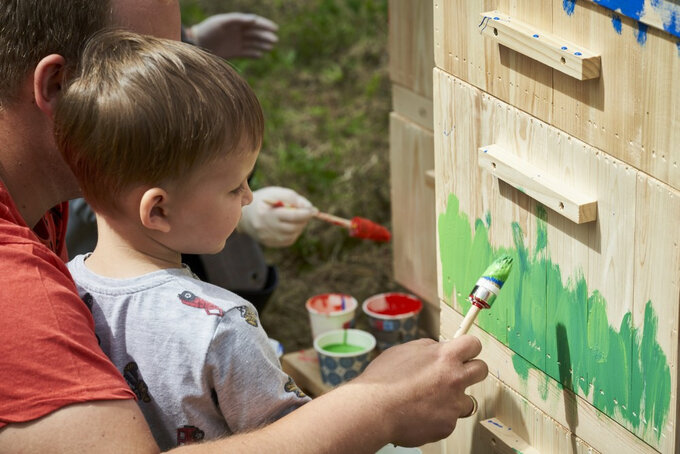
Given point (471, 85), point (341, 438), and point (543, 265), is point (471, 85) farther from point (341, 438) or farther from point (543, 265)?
point (341, 438)

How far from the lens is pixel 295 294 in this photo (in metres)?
3.27

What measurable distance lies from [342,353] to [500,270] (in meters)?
1.02

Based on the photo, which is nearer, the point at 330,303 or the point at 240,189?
the point at 240,189

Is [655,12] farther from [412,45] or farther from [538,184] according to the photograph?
[412,45]

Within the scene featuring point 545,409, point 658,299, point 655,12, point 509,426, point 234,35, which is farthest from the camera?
point 234,35

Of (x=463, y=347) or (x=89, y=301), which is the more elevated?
(x=89, y=301)

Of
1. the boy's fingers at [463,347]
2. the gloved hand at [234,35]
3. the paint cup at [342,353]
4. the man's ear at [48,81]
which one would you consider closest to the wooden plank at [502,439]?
the boy's fingers at [463,347]

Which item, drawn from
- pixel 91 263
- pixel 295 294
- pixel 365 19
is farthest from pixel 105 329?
pixel 365 19

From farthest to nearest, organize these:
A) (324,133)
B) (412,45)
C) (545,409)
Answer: (324,133)
(412,45)
(545,409)

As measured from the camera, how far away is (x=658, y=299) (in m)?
1.17

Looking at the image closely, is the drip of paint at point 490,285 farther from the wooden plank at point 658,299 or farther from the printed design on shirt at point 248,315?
the printed design on shirt at point 248,315

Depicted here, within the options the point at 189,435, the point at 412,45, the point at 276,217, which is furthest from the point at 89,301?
the point at 412,45

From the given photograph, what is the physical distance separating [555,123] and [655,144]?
18 cm

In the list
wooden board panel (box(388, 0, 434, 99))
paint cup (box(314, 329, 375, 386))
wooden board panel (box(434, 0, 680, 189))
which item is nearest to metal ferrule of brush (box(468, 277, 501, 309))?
wooden board panel (box(434, 0, 680, 189))
